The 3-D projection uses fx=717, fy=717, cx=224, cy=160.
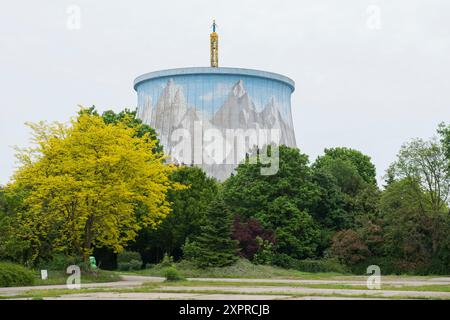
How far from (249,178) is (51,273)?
55.8 feet

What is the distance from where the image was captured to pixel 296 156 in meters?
43.2

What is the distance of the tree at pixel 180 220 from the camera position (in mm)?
42219

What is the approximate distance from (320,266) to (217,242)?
25.4 ft

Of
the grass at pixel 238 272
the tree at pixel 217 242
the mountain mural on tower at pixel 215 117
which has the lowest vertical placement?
the grass at pixel 238 272

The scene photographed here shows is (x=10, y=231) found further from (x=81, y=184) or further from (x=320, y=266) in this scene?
(x=320, y=266)

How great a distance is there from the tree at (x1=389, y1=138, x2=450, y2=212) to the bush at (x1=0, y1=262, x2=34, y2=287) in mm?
22124

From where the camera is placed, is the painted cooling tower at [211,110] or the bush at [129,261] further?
the painted cooling tower at [211,110]

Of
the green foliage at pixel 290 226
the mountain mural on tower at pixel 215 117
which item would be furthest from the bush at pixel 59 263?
the mountain mural on tower at pixel 215 117

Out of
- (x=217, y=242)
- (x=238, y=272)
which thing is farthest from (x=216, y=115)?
(x=238, y=272)

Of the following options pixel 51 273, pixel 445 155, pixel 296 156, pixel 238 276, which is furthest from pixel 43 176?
pixel 445 155

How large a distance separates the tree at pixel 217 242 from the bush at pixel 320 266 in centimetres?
632

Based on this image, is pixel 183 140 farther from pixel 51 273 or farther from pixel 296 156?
pixel 51 273

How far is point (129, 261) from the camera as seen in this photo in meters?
43.0

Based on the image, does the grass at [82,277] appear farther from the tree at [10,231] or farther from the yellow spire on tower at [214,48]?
the yellow spire on tower at [214,48]
